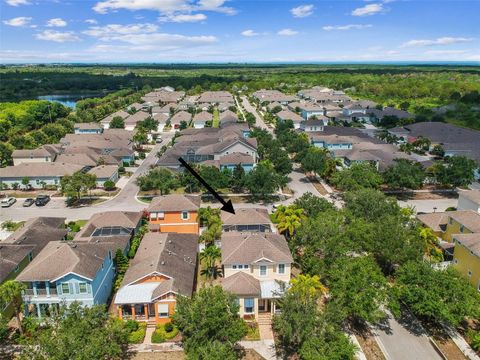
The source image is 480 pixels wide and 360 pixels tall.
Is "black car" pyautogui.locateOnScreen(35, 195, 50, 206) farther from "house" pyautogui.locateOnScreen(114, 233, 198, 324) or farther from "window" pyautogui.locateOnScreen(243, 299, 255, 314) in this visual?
"window" pyautogui.locateOnScreen(243, 299, 255, 314)

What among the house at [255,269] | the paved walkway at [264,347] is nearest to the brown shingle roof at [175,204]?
the house at [255,269]

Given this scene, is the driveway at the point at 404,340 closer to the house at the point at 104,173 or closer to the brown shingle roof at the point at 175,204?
the brown shingle roof at the point at 175,204

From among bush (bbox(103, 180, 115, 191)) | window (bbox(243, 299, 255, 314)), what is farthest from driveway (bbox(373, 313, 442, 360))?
bush (bbox(103, 180, 115, 191))

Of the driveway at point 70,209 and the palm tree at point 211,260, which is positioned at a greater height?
the palm tree at point 211,260

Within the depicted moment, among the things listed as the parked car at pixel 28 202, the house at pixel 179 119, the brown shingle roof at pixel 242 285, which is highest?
the house at pixel 179 119

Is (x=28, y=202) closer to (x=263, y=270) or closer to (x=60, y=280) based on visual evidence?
(x=60, y=280)

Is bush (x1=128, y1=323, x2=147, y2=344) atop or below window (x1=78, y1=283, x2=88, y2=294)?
below
